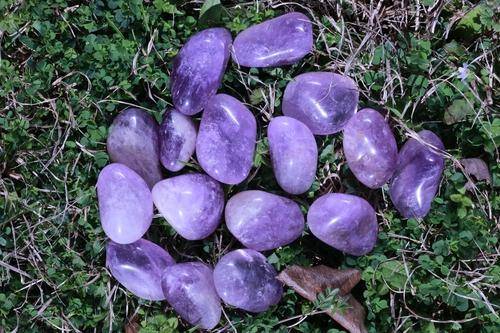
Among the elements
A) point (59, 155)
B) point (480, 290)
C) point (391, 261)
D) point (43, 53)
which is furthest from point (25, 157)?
point (480, 290)

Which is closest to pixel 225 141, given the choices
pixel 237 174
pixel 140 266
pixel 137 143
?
pixel 237 174

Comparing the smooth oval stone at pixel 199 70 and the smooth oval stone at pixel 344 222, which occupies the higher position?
the smooth oval stone at pixel 199 70

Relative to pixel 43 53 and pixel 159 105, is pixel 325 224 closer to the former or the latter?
pixel 159 105

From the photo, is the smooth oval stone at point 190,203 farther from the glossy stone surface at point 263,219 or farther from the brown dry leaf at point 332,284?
the brown dry leaf at point 332,284

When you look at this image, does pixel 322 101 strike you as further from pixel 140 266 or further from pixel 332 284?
pixel 140 266

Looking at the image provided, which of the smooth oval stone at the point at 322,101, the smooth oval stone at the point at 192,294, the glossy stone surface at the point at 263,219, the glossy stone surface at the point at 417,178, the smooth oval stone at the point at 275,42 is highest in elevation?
the smooth oval stone at the point at 275,42

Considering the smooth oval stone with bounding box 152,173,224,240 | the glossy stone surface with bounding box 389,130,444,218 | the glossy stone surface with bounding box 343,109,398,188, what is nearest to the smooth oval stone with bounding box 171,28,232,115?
the smooth oval stone with bounding box 152,173,224,240

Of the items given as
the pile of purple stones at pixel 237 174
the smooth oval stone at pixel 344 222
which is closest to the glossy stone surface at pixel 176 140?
the pile of purple stones at pixel 237 174
